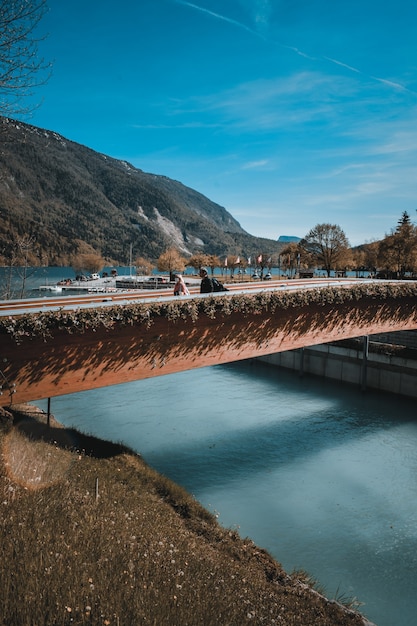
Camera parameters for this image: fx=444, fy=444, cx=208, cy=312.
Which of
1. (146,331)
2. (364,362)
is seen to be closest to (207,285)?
(146,331)

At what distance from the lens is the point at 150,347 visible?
14.5 meters

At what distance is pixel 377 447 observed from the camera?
22.6 m

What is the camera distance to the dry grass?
5.14 meters

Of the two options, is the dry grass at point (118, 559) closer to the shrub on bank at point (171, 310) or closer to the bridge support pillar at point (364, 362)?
the shrub on bank at point (171, 310)

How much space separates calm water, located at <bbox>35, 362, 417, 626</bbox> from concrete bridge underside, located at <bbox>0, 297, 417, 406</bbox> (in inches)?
215

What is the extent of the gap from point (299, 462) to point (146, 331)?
35.4ft

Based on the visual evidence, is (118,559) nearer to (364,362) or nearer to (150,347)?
(150,347)

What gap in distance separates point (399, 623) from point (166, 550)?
676cm

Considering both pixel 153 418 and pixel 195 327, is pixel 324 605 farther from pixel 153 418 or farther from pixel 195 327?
pixel 153 418

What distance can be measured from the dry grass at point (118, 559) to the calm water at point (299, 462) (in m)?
3.11

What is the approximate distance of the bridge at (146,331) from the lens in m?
11.7

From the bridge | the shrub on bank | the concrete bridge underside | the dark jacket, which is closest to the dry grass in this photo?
the concrete bridge underside

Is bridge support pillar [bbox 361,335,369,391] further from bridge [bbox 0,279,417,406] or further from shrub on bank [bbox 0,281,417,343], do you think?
bridge [bbox 0,279,417,406]

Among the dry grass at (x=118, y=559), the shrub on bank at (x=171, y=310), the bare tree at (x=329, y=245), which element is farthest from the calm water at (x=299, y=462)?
the bare tree at (x=329, y=245)
